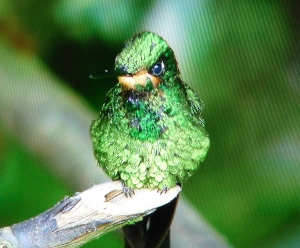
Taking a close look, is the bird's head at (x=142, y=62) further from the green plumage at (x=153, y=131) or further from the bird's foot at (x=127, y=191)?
the bird's foot at (x=127, y=191)

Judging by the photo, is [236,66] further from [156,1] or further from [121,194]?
[121,194]

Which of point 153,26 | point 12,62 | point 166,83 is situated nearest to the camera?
point 166,83

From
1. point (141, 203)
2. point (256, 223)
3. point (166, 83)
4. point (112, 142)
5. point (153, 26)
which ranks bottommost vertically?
point (256, 223)

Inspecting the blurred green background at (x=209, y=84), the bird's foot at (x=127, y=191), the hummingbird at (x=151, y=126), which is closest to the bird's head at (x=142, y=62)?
the hummingbird at (x=151, y=126)

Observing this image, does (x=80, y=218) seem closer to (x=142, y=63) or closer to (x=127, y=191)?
(x=127, y=191)

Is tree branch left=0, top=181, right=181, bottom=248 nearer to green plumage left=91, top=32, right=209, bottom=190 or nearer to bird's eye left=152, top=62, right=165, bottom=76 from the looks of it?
green plumage left=91, top=32, right=209, bottom=190

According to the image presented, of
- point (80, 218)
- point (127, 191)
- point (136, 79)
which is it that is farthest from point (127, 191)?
point (136, 79)

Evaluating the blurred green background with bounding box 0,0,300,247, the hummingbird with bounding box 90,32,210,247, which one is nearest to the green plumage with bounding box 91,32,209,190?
the hummingbird with bounding box 90,32,210,247

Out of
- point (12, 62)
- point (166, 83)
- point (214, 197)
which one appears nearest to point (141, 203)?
point (166, 83)

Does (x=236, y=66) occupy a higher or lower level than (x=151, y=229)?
higher
